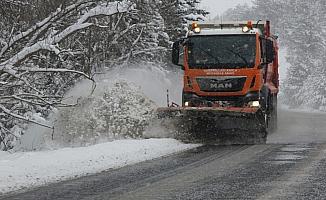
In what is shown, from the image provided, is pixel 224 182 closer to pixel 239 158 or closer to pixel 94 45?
pixel 239 158

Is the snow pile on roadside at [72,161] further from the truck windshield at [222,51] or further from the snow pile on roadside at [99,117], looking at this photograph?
the truck windshield at [222,51]

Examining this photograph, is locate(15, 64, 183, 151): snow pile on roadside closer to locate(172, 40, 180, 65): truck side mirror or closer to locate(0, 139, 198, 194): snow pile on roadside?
locate(172, 40, 180, 65): truck side mirror

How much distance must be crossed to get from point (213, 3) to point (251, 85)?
168768 millimetres

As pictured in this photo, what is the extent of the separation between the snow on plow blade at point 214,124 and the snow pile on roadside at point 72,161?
34.6 inches

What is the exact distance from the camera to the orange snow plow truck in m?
13.4

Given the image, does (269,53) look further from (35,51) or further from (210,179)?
(210,179)

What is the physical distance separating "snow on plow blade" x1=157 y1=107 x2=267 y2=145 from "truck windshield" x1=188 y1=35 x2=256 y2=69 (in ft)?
4.48

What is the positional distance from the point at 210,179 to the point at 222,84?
6378 mm

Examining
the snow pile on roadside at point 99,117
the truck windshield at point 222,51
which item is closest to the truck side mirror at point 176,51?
the truck windshield at point 222,51

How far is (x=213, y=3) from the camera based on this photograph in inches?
7087

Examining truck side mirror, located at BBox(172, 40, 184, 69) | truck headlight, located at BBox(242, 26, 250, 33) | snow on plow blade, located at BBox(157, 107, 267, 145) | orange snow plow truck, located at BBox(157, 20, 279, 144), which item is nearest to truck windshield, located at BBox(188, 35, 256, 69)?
orange snow plow truck, located at BBox(157, 20, 279, 144)

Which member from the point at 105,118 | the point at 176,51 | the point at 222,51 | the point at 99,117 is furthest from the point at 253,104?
the point at 99,117

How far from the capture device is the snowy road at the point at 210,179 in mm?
6812

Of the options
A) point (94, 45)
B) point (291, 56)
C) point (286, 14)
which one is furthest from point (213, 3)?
point (94, 45)
